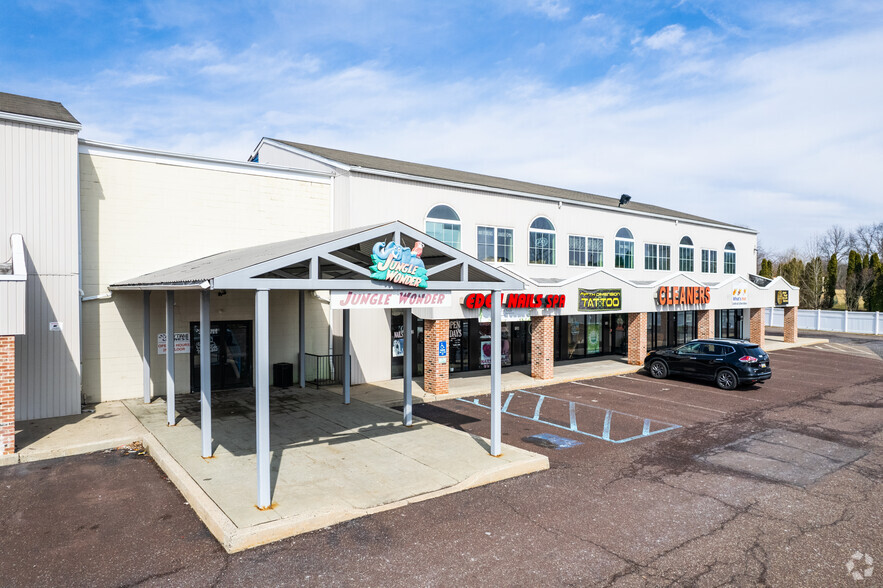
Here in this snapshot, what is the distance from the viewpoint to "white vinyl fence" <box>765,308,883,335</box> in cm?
3978

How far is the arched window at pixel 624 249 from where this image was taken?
1005 inches

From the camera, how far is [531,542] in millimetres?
6910

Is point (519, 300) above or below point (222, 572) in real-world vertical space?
above

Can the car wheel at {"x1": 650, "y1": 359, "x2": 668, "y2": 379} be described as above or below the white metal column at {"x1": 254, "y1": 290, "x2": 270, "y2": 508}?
below

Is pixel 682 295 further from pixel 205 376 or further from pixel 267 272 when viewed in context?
pixel 267 272

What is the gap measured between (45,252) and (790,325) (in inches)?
1377

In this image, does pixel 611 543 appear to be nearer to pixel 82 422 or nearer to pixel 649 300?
pixel 82 422

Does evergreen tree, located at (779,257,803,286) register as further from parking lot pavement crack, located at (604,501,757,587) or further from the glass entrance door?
parking lot pavement crack, located at (604,501,757,587)

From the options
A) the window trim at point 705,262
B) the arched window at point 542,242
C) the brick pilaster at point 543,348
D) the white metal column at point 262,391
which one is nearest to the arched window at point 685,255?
the window trim at point 705,262

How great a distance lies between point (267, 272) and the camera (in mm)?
7711

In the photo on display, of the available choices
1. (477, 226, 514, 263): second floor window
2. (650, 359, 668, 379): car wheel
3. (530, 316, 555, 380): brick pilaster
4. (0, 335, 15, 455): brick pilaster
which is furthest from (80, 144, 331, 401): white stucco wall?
(650, 359, 668, 379): car wheel

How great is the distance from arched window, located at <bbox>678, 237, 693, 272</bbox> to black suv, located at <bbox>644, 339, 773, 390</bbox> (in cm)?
1050

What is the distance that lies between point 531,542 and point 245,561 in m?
3.46

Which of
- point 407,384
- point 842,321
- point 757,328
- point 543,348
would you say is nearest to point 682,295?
point 757,328
